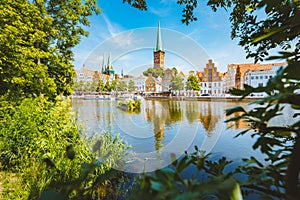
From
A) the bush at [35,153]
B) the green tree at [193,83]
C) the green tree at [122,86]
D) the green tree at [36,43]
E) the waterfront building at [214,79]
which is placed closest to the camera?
the bush at [35,153]

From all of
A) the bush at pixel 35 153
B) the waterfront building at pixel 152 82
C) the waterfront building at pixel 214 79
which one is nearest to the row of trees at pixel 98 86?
the waterfront building at pixel 152 82

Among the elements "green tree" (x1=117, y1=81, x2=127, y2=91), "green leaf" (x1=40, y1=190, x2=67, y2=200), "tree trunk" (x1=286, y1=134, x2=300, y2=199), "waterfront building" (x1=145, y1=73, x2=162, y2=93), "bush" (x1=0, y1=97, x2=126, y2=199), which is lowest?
"bush" (x1=0, y1=97, x2=126, y2=199)

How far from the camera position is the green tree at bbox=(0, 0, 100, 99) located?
4.03 m

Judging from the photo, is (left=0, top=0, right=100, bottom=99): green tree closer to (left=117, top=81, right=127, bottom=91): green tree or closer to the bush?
the bush

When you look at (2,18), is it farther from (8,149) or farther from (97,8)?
(97,8)

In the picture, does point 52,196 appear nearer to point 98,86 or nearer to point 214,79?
point 214,79

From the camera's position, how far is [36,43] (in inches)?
229

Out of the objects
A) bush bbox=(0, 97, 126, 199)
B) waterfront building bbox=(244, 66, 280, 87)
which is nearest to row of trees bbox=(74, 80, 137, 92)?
waterfront building bbox=(244, 66, 280, 87)

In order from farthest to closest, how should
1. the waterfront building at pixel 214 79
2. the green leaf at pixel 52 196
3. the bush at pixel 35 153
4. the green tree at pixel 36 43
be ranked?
the waterfront building at pixel 214 79
the green tree at pixel 36 43
the bush at pixel 35 153
the green leaf at pixel 52 196

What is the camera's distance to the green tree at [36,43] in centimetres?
403

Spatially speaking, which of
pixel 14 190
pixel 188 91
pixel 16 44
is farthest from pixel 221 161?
pixel 188 91

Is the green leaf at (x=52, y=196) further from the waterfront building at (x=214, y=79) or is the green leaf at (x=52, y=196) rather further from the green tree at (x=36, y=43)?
the waterfront building at (x=214, y=79)

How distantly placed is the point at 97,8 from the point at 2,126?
7.08 meters

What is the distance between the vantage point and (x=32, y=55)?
4.55 m
